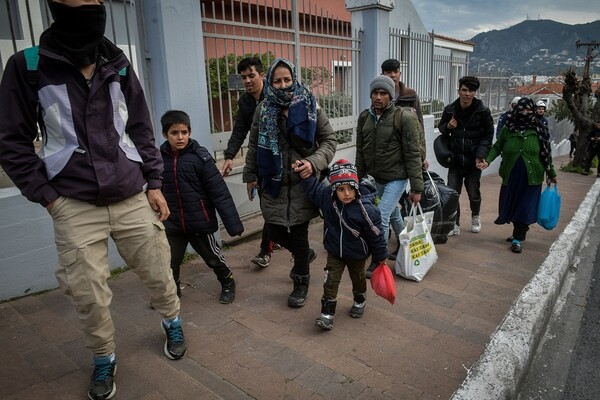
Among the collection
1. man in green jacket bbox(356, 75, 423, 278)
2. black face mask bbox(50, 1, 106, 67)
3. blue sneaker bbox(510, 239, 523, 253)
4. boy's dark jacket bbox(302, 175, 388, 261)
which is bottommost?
blue sneaker bbox(510, 239, 523, 253)

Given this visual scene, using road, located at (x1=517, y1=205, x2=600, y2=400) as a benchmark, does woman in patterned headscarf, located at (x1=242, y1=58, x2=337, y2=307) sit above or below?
above

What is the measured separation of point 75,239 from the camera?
218 cm

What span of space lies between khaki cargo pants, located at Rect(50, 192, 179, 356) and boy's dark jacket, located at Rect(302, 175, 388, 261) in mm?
1160

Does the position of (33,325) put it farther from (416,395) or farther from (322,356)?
(416,395)

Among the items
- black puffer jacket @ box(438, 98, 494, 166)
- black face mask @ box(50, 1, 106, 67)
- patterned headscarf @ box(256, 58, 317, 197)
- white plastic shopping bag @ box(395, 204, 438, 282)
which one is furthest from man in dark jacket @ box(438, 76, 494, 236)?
black face mask @ box(50, 1, 106, 67)

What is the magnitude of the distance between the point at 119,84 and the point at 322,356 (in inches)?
78.3

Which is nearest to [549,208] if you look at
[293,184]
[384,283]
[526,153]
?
[526,153]

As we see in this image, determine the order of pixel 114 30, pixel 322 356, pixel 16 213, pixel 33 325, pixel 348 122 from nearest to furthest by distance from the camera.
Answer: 1. pixel 322 356
2. pixel 33 325
3. pixel 16 213
4. pixel 114 30
5. pixel 348 122

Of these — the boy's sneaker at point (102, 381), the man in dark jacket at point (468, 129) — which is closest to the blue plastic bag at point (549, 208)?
the man in dark jacket at point (468, 129)

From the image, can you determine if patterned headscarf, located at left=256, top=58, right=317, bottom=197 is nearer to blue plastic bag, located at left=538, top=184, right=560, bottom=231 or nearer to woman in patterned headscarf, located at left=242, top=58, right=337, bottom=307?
woman in patterned headscarf, located at left=242, top=58, right=337, bottom=307

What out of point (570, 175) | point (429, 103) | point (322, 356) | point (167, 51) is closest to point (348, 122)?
point (429, 103)

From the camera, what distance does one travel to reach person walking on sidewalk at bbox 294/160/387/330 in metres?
3.03

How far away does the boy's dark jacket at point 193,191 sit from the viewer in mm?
3188

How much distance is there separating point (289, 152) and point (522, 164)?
A: 2.95m
